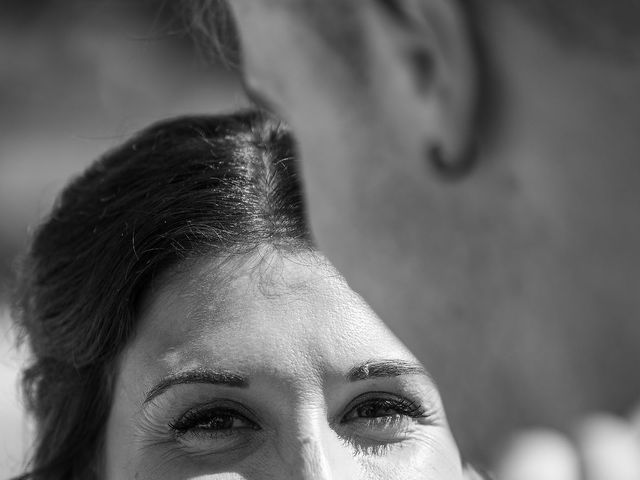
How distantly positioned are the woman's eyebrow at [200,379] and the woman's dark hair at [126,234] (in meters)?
0.15

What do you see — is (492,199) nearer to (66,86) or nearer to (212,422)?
(212,422)

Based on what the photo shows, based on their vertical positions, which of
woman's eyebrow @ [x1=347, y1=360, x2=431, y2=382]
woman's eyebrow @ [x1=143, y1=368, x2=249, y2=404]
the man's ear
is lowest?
the man's ear

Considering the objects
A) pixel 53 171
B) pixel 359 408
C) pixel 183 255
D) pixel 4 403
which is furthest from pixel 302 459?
pixel 53 171

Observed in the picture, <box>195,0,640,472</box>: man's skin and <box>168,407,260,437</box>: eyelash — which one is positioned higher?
<box>168,407,260,437</box>: eyelash

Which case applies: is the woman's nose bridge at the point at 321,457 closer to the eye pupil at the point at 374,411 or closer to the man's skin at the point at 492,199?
the eye pupil at the point at 374,411

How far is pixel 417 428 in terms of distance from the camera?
158 cm

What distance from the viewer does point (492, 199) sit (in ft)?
1.36

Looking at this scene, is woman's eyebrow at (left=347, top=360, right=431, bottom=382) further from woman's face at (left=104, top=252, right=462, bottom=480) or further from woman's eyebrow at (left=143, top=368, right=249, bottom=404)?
woman's eyebrow at (left=143, top=368, right=249, bottom=404)

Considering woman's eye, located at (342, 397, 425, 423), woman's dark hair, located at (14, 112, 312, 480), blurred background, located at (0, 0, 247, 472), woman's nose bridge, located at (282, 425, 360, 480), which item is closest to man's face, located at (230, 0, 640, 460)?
woman's nose bridge, located at (282, 425, 360, 480)

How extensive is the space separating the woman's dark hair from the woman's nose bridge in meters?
0.36

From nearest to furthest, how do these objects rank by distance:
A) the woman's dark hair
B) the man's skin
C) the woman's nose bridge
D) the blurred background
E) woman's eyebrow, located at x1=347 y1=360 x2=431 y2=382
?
the man's skin
the woman's nose bridge
woman's eyebrow, located at x1=347 y1=360 x2=431 y2=382
the woman's dark hair
the blurred background

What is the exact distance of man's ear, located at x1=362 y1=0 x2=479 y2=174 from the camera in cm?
41

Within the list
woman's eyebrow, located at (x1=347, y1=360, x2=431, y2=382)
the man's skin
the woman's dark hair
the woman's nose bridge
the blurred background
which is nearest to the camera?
the man's skin

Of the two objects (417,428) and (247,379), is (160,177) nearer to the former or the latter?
(247,379)
